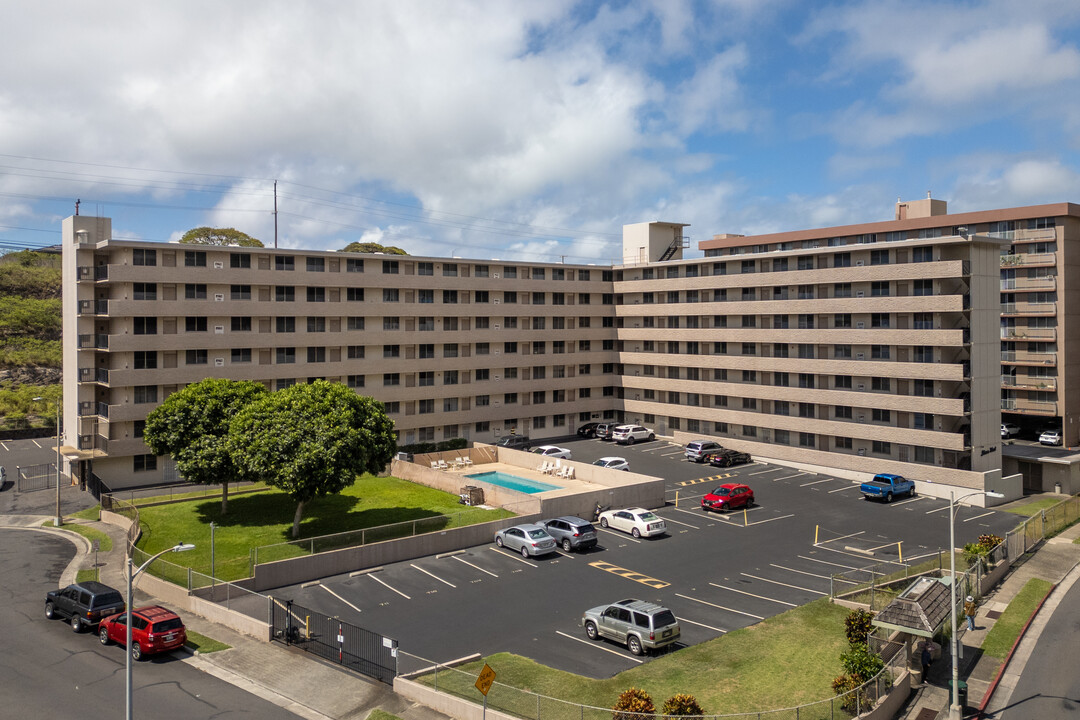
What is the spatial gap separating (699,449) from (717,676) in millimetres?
41325

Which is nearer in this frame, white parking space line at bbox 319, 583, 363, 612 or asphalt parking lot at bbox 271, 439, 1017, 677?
asphalt parking lot at bbox 271, 439, 1017, 677

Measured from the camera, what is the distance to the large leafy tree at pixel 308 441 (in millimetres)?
40750

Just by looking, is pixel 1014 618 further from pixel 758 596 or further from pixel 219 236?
Result: pixel 219 236

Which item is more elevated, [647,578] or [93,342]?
[93,342]

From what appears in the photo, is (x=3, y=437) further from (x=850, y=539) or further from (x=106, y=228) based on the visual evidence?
(x=850, y=539)

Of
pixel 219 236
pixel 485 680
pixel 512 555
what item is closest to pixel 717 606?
pixel 512 555

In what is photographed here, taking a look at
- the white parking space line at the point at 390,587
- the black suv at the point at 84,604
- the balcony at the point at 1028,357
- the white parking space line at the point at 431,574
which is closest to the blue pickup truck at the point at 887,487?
the white parking space line at the point at 431,574

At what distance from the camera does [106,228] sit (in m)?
58.5

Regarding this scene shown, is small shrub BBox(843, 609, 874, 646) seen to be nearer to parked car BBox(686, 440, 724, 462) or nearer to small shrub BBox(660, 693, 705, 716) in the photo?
small shrub BBox(660, 693, 705, 716)

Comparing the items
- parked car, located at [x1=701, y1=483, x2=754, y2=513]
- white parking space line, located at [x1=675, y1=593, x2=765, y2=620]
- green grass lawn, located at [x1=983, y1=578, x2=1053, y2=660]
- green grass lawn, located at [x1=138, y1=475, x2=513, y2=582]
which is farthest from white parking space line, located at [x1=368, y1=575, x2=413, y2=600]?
green grass lawn, located at [x1=983, y1=578, x2=1053, y2=660]

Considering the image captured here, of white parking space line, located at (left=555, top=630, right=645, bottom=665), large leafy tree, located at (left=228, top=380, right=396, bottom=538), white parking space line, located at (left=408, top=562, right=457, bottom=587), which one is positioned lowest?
white parking space line, located at (left=555, top=630, right=645, bottom=665)

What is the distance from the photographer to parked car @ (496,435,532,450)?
2916 inches

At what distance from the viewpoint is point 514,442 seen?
74.8 metres

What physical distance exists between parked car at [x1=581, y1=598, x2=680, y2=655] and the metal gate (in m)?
8.01
